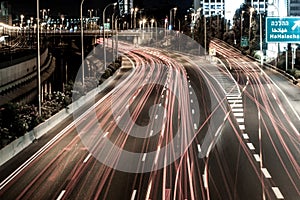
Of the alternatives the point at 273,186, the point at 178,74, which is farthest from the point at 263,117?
the point at 178,74

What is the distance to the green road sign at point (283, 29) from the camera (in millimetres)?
57562

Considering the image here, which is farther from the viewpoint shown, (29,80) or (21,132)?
(29,80)

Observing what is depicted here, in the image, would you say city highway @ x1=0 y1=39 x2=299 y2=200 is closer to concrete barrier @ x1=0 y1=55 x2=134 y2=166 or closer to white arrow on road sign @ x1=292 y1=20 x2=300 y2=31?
concrete barrier @ x1=0 y1=55 x2=134 y2=166

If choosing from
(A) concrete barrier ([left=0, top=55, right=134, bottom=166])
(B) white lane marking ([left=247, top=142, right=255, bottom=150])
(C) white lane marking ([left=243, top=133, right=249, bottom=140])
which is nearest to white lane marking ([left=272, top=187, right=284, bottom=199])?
(B) white lane marking ([left=247, top=142, right=255, bottom=150])

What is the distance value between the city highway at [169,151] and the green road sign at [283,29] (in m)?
5.33

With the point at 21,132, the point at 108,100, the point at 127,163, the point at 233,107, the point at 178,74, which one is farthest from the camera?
the point at 178,74

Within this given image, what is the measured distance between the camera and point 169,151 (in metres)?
29.4

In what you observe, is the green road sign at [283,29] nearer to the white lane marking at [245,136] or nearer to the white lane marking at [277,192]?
the white lane marking at [245,136]

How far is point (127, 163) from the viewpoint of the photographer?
26.9 meters

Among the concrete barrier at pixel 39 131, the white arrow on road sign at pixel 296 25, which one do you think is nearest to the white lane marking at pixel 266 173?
the concrete barrier at pixel 39 131

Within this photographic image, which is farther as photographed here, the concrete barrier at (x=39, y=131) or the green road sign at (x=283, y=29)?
the green road sign at (x=283, y=29)

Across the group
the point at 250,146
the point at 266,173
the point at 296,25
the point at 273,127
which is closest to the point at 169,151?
the point at 250,146

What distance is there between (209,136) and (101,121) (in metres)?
9.30

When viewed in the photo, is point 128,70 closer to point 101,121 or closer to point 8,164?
point 101,121
